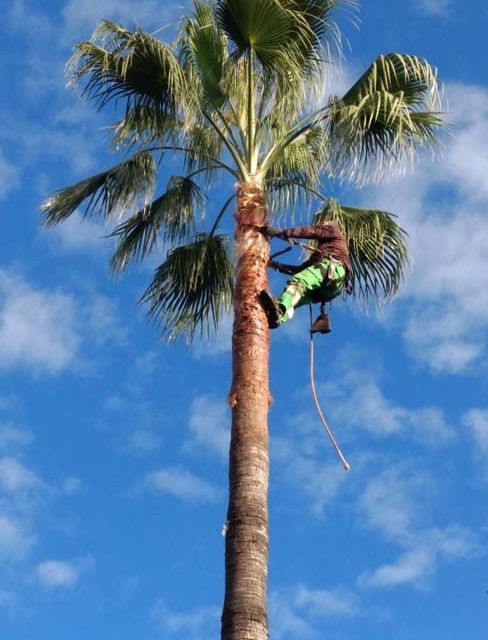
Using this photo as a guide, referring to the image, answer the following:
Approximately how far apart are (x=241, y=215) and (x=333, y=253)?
946mm

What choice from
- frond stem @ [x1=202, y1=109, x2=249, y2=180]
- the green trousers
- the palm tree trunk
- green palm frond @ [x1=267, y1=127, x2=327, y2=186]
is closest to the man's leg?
the green trousers

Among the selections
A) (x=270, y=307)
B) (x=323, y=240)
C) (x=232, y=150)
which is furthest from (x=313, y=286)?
(x=232, y=150)

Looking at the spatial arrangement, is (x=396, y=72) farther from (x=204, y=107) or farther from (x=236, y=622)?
(x=236, y=622)

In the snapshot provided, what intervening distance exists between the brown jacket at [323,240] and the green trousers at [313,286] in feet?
0.21

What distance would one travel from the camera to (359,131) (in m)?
12.7

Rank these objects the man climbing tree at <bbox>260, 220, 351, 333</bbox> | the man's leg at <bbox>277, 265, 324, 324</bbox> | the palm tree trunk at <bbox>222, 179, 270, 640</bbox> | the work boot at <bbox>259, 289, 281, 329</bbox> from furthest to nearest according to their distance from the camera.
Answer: the man climbing tree at <bbox>260, 220, 351, 333</bbox> → the man's leg at <bbox>277, 265, 324, 324</bbox> → the work boot at <bbox>259, 289, 281, 329</bbox> → the palm tree trunk at <bbox>222, 179, 270, 640</bbox>

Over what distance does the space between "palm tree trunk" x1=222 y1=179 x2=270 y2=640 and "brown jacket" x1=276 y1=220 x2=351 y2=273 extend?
15.5 inches

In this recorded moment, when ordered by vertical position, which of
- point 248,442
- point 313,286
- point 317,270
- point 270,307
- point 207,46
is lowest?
point 248,442

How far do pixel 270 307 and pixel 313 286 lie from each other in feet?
2.84

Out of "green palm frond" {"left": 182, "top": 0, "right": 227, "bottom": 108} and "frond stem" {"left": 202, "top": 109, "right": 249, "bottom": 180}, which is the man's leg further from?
"green palm frond" {"left": 182, "top": 0, "right": 227, "bottom": 108}

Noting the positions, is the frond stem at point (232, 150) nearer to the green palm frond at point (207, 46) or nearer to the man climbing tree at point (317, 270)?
the green palm frond at point (207, 46)

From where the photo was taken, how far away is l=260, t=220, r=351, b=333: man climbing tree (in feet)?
38.8

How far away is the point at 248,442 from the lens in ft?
34.3

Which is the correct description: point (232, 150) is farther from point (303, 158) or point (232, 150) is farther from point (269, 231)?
point (303, 158)
